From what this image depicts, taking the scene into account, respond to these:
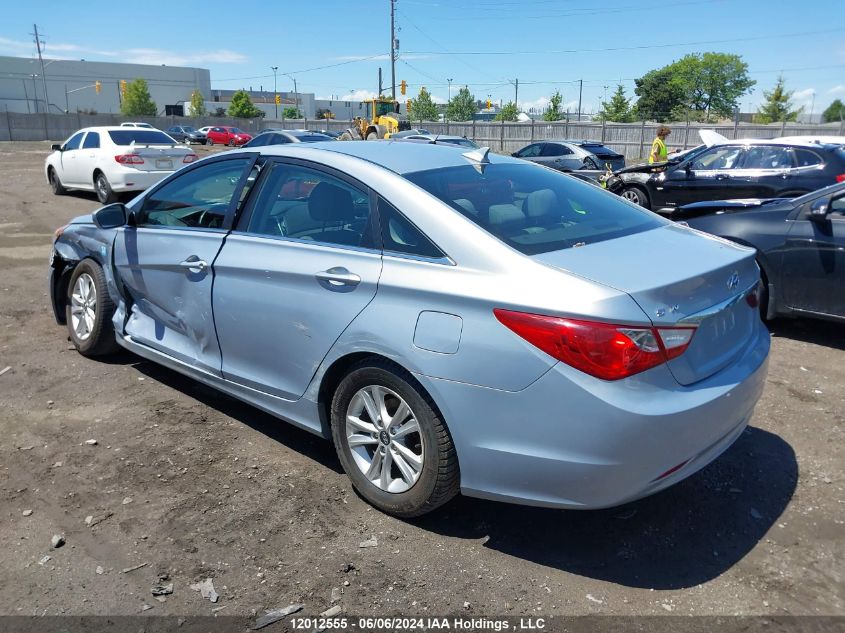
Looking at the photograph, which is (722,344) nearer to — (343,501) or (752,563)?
(752,563)

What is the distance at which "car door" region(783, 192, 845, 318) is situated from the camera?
5469mm

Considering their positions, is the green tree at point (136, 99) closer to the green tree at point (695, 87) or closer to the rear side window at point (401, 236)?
the green tree at point (695, 87)

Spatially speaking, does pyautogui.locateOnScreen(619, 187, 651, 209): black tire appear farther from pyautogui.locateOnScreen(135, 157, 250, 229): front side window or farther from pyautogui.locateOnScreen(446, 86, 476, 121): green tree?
pyautogui.locateOnScreen(446, 86, 476, 121): green tree

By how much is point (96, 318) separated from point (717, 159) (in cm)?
1010

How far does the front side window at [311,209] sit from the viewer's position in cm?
335

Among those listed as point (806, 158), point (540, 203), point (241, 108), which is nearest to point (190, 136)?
point (241, 108)

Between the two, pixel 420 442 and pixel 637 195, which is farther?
pixel 637 195

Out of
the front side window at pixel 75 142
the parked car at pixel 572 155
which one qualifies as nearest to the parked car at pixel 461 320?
the front side window at pixel 75 142

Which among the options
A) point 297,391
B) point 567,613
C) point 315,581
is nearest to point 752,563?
point 567,613

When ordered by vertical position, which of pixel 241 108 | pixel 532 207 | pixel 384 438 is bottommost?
pixel 384 438

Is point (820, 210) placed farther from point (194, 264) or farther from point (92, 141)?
point (92, 141)

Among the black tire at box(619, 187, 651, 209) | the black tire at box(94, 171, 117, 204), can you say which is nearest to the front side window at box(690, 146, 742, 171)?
the black tire at box(619, 187, 651, 209)

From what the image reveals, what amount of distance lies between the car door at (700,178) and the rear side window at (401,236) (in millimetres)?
9584

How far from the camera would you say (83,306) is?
5164mm
